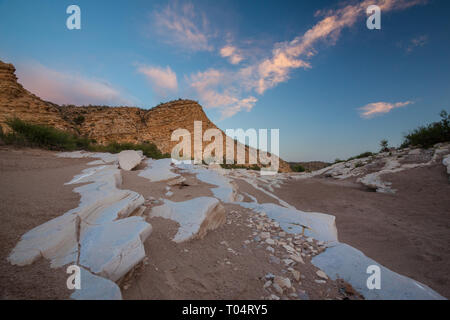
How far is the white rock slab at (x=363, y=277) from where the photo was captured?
1.53m

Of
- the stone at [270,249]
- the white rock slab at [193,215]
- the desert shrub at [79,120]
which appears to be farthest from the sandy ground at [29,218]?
the desert shrub at [79,120]

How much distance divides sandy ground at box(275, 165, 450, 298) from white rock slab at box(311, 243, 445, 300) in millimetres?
1146

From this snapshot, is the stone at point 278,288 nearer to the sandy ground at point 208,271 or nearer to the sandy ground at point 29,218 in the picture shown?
the sandy ground at point 208,271

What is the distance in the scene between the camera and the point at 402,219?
4805 millimetres

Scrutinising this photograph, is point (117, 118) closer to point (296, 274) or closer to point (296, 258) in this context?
point (296, 258)

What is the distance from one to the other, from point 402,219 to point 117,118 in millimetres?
31380

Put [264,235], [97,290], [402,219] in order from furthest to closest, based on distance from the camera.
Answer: [402,219], [264,235], [97,290]

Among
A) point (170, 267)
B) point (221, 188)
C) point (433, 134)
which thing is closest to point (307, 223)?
point (170, 267)

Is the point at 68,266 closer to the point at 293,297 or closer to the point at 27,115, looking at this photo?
the point at 293,297

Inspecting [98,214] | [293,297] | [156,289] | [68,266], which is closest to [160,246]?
[156,289]

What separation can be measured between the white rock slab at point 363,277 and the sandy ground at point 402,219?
115cm

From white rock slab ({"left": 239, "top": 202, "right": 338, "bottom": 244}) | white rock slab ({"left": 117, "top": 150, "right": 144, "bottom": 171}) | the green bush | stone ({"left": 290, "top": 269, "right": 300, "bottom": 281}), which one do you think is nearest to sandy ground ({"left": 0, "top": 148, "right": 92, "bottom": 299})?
stone ({"left": 290, "top": 269, "right": 300, "bottom": 281})

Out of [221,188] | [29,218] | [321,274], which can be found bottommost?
[321,274]
